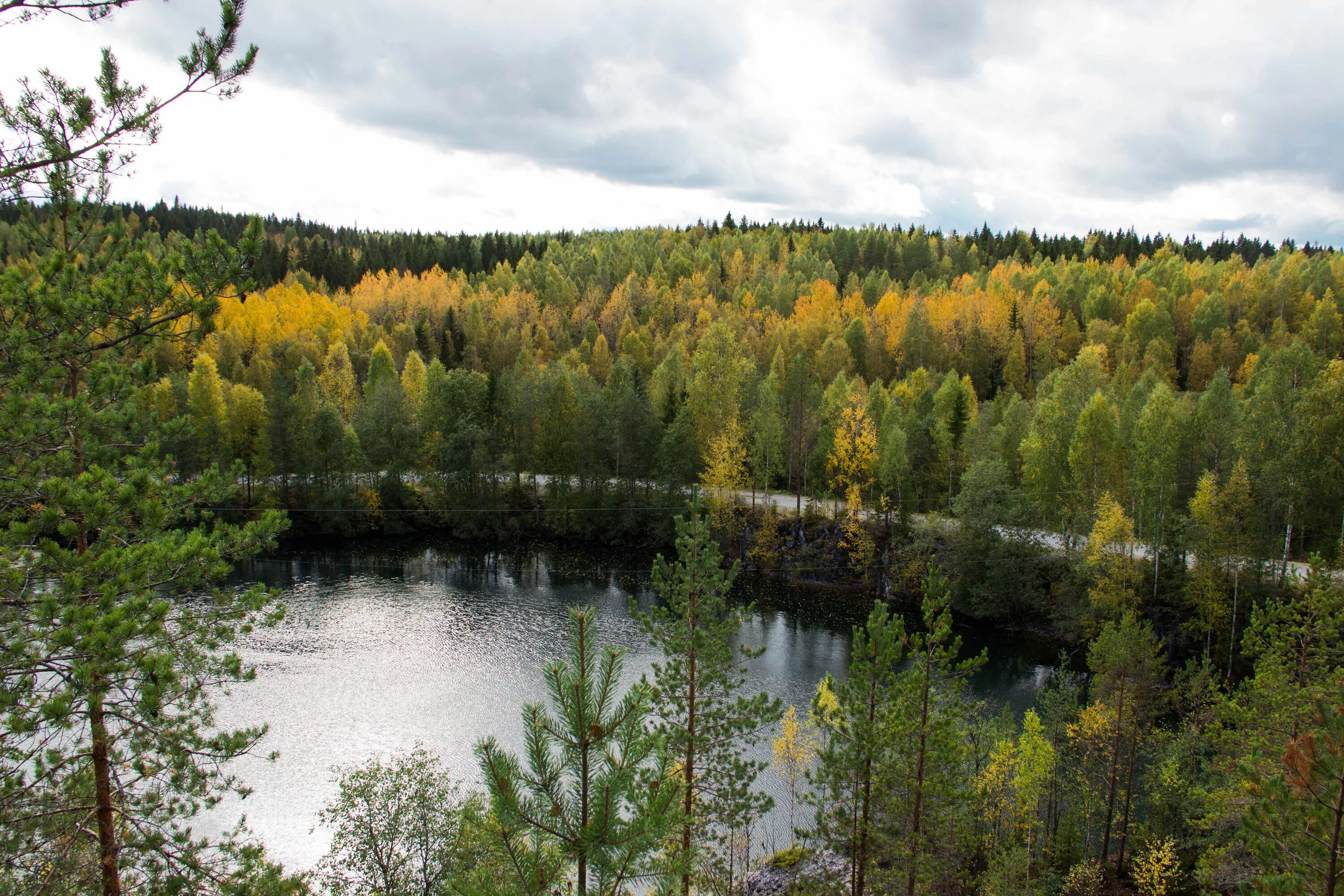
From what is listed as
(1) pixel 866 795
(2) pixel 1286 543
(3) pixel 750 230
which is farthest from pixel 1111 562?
(3) pixel 750 230

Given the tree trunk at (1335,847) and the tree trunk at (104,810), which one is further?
the tree trunk at (1335,847)

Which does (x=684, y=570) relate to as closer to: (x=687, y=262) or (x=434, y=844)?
(x=434, y=844)

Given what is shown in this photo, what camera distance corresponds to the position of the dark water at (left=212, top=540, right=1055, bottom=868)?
84.4ft

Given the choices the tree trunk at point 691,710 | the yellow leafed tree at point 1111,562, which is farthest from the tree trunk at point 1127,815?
the tree trunk at point 691,710

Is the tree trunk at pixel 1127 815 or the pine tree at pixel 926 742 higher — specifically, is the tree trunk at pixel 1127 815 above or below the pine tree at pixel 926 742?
below

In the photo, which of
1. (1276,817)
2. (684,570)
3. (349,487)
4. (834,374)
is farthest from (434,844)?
(834,374)

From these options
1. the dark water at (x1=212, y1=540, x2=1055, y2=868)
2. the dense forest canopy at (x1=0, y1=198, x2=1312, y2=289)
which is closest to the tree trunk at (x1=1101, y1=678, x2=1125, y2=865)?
the dark water at (x1=212, y1=540, x2=1055, y2=868)

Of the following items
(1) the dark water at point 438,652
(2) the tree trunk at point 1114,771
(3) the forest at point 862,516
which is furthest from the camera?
(1) the dark water at point 438,652

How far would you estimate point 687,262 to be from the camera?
102m

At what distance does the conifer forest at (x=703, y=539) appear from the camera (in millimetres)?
7109

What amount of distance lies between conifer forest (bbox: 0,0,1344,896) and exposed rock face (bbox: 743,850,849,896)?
0.15 m

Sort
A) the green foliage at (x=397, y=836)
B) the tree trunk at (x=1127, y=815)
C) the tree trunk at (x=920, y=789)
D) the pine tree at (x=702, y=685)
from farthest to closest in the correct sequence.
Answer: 1. the tree trunk at (x=1127, y=815)
2. the green foliage at (x=397, y=836)
3. the pine tree at (x=702, y=685)
4. the tree trunk at (x=920, y=789)

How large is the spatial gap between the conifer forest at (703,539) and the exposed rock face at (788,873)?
0.15m

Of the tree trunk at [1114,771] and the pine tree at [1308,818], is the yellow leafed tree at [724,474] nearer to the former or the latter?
the tree trunk at [1114,771]
